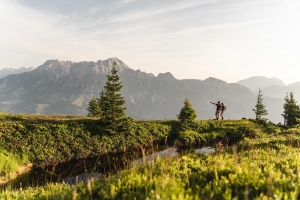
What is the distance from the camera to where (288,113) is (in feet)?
191

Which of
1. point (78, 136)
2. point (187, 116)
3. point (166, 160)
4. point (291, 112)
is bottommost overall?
point (78, 136)

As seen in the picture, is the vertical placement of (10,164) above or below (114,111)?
below

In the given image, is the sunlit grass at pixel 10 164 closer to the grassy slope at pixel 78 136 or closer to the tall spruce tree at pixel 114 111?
the grassy slope at pixel 78 136

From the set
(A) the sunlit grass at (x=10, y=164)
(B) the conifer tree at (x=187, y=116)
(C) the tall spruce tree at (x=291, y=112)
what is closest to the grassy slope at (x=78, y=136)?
(A) the sunlit grass at (x=10, y=164)

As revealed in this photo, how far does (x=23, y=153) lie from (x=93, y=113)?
33.9 m

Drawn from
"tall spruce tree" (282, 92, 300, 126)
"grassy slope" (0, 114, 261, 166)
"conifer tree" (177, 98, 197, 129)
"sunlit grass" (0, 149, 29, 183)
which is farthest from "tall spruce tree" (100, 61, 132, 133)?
"tall spruce tree" (282, 92, 300, 126)

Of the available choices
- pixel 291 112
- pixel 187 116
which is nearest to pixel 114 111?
pixel 187 116

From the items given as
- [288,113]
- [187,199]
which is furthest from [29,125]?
[288,113]

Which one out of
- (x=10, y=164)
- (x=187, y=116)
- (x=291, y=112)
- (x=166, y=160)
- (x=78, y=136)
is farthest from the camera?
(x=291, y=112)

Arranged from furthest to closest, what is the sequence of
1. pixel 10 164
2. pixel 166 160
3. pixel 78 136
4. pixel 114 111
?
pixel 114 111, pixel 78 136, pixel 10 164, pixel 166 160

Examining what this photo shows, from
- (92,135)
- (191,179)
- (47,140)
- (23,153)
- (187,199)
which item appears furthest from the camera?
(92,135)

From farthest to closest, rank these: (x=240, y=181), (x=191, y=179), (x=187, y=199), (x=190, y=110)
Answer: (x=190, y=110)
(x=191, y=179)
(x=240, y=181)
(x=187, y=199)

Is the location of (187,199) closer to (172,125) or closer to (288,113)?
(172,125)

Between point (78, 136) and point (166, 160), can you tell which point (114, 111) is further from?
point (166, 160)
